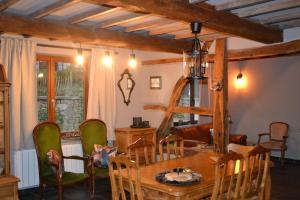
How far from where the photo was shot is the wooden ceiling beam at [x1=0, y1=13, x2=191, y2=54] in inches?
154

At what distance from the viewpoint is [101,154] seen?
4887 millimetres

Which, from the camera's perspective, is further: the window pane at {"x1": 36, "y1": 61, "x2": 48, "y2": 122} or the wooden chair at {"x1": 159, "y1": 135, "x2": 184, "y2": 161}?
the window pane at {"x1": 36, "y1": 61, "x2": 48, "y2": 122}

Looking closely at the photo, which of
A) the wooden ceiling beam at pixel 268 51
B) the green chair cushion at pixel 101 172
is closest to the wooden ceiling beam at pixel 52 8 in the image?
the green chair cushion at pixel 101 172

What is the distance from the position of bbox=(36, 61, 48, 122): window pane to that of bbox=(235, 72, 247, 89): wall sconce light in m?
4.30

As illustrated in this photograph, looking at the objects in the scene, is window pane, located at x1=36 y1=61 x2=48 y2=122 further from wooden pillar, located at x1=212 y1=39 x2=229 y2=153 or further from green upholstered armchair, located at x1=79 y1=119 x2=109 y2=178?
wooden pillar, located at x1=212 y1=39 x2=229 y2=153

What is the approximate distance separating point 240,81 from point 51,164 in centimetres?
497

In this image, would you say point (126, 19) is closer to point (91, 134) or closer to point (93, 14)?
point (93, 14)

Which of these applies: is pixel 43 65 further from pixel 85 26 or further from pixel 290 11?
pixel 290 11

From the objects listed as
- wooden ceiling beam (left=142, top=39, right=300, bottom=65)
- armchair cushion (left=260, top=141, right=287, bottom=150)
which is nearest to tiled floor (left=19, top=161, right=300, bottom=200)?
armchair cushion (left=260, top=141, right=287, bottom=150)

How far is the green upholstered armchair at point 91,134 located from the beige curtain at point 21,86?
714 millimetres

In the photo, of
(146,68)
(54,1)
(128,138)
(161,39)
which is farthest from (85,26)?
(146,68)

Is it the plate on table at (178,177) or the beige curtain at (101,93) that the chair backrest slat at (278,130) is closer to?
the beige curtain at (101,93)

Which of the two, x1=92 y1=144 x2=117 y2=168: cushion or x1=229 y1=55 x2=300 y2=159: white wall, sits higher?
x1=229 y1=55 x2=300 y2=159: white wall

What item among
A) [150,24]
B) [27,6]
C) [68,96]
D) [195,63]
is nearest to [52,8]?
[27,6]
